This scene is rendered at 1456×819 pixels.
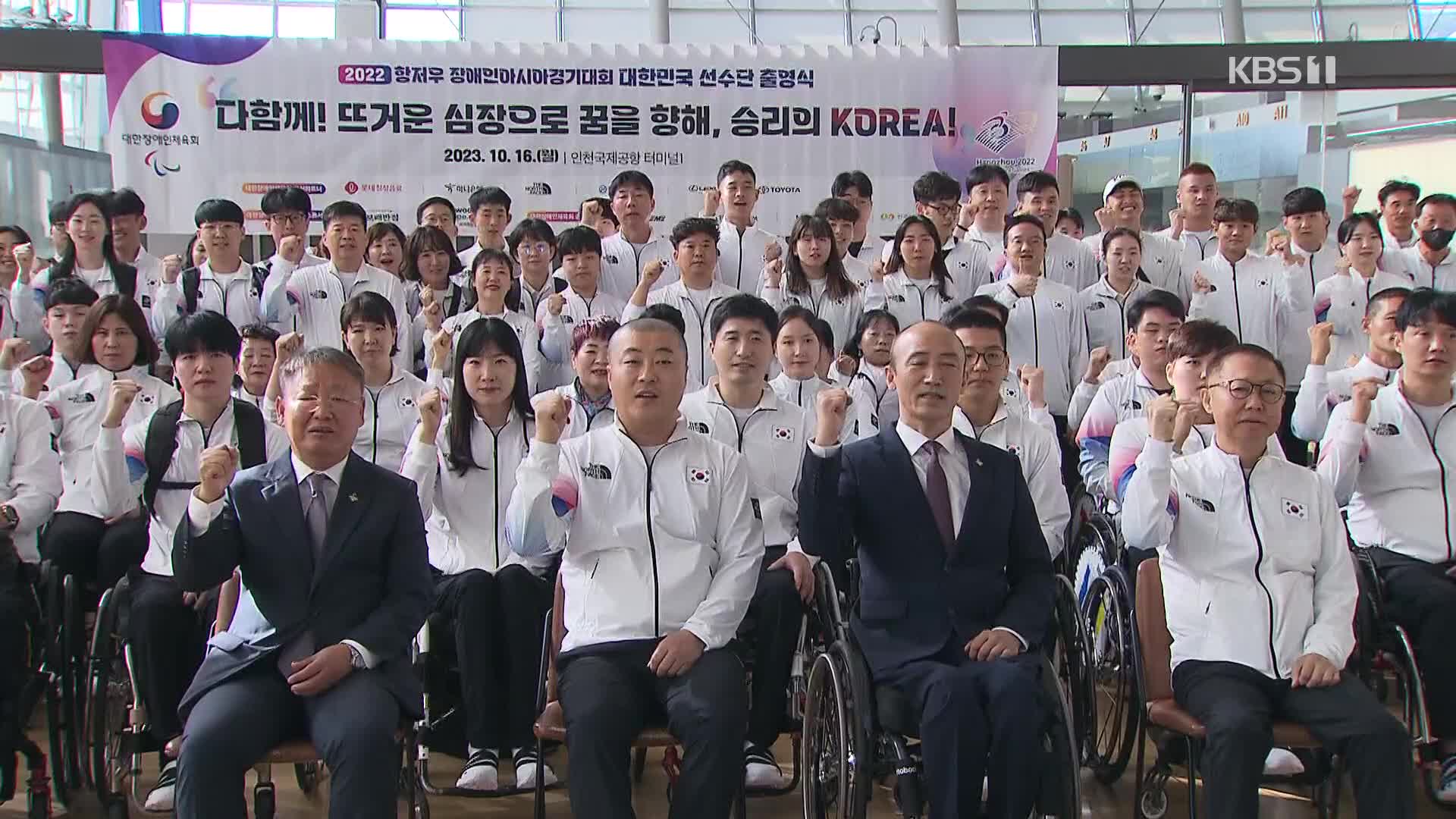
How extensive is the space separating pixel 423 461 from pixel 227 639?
768mm

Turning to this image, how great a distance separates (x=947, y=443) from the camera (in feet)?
9.00

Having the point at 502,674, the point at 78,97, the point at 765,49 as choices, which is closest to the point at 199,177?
the point at 78,97

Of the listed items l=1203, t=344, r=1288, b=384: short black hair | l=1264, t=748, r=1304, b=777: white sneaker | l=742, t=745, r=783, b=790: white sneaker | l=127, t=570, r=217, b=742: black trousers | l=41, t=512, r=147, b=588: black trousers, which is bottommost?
l=742, t=745, r=783, b=790: white sneaker

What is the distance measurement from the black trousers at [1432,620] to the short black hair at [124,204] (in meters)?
5.03

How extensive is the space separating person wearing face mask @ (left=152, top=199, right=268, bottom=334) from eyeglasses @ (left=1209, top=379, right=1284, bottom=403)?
3839mm

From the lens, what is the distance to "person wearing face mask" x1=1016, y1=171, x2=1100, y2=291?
542cm

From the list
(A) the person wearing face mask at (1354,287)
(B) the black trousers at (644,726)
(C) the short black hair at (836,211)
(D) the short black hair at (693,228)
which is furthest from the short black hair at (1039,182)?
(B) the black trousers at (644,726)

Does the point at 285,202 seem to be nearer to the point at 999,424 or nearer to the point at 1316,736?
the point at 999,424

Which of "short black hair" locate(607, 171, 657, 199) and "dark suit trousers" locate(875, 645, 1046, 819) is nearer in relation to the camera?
"dark suit trousers" locate(875, 645, 1046, 819)

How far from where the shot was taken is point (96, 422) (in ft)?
12.2

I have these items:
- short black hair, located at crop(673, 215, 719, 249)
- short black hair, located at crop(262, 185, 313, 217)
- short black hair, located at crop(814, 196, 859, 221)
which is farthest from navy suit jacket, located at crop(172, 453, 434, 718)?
short black hair, located at crop(262, 185, 313, 217)

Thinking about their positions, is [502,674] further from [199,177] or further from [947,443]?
[199,177]

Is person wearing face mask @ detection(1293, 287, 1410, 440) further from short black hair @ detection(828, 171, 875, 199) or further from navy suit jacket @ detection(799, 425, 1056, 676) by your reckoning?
short black hair @ detection(828, 171, 875, 199)

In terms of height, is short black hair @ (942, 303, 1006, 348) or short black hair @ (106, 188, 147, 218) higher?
short black hair @ (106, 188, 147, 218)
